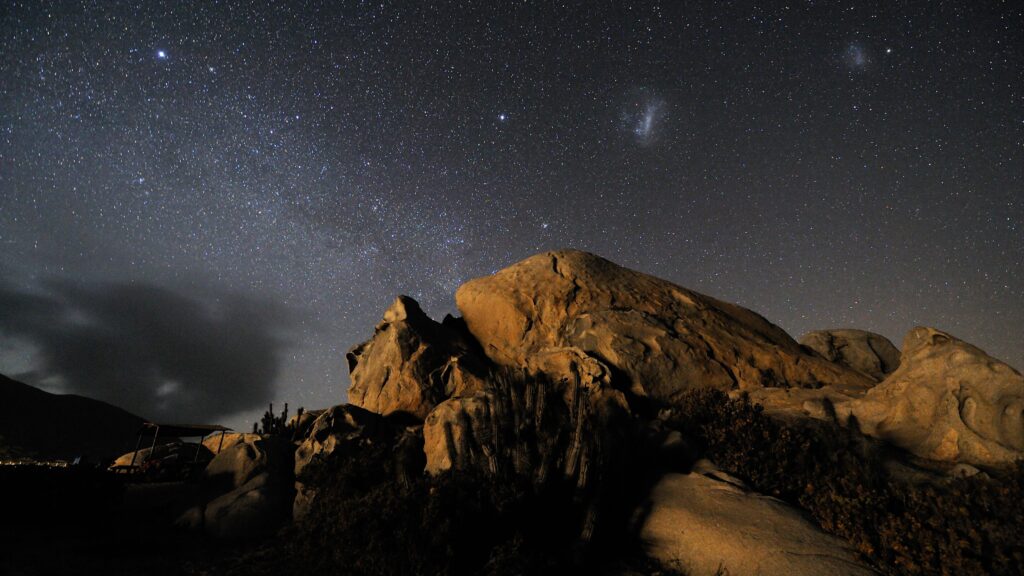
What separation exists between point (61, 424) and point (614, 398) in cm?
11249

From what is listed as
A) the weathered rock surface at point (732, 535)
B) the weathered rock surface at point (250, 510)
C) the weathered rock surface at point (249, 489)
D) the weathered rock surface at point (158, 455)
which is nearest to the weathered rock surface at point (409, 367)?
the weathered rock surface at point (249, 489)

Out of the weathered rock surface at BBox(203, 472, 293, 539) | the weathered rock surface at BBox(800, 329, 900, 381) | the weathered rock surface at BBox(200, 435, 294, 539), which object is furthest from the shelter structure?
the weathered rock surface at BBox(800, 329, 900, 381)

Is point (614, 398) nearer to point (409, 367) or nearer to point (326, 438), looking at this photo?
point (409, 367)

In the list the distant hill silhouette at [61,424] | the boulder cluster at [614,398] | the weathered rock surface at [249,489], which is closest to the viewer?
the boulder cluster at [614,398]

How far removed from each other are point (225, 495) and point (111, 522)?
3.11 metres

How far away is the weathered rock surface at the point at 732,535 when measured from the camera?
7.66 meters

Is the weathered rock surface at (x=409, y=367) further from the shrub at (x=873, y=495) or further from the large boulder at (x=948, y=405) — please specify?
the large boulder at (x=948, y=405)

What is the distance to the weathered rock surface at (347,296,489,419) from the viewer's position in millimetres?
17562

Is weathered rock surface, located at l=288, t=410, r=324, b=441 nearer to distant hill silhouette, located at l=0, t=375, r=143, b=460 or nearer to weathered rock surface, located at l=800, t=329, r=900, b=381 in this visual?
weathered rock surface, located at l=800, t=329, r=900, b=381

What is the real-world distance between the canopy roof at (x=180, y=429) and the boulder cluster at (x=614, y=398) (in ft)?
21.1

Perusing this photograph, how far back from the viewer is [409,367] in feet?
59.3

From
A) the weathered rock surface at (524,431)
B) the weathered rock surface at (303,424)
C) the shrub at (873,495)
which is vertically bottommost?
the shrub at (873,495)

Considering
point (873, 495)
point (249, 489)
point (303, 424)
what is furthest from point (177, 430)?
point (873, 495)

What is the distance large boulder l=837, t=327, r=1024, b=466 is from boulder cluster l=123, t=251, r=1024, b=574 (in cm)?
3
